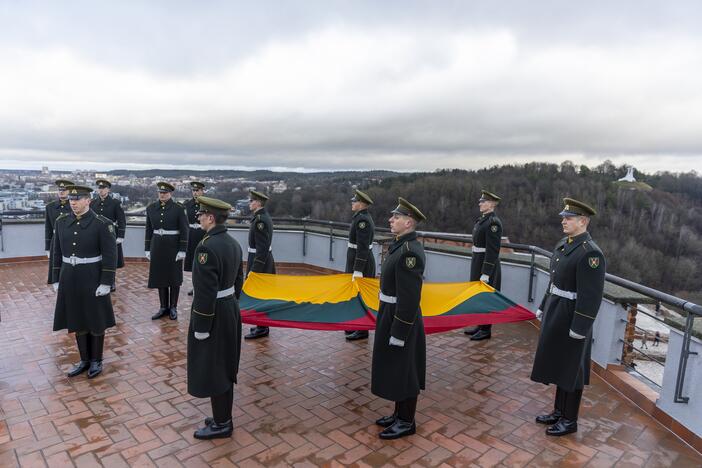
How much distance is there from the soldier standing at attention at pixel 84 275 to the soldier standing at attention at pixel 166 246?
5.50 feet

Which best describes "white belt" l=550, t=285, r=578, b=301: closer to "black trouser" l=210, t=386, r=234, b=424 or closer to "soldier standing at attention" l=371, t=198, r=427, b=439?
"soldier standing at attention" l=371, t=198, r=427, b=439

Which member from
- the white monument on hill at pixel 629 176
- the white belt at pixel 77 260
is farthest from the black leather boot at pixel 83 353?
the white monument on hill at pixel 629 176

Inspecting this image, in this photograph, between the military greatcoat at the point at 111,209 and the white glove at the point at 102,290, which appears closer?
the white glove at the point at 102,290

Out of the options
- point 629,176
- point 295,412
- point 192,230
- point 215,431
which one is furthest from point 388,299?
point 629,176

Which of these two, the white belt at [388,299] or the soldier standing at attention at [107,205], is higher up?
the soldier standing at attention at [107,205]

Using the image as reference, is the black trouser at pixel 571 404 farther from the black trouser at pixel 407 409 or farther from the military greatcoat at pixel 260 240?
the military greatcoat at pixel 260 240

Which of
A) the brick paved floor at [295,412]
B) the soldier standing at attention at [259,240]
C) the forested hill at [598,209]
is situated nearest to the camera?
the brick paved floor at [295,412]

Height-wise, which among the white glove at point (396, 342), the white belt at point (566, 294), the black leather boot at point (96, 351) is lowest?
the black leather boot at point (96, 351)

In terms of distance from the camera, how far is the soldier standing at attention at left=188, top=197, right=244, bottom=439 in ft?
10.2

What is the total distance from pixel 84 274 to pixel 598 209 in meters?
57.6

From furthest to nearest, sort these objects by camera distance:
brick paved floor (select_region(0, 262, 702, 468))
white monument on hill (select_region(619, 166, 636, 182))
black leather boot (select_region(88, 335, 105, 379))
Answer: white monument on hill (select_region(619, 166, 636, 182)) < black leather boot (select_region(88, 335, 105, 379)) < brick paved floor (select_region(0, 262, 702, 468))

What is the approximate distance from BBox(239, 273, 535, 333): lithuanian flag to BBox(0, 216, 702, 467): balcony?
569 millimetres

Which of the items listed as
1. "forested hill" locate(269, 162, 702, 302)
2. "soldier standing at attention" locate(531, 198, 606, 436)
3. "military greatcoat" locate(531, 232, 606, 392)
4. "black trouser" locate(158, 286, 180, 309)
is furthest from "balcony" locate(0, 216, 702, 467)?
"forested hill" locate(269, 162, 702, 302)

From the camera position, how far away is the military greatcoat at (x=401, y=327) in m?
3.17
